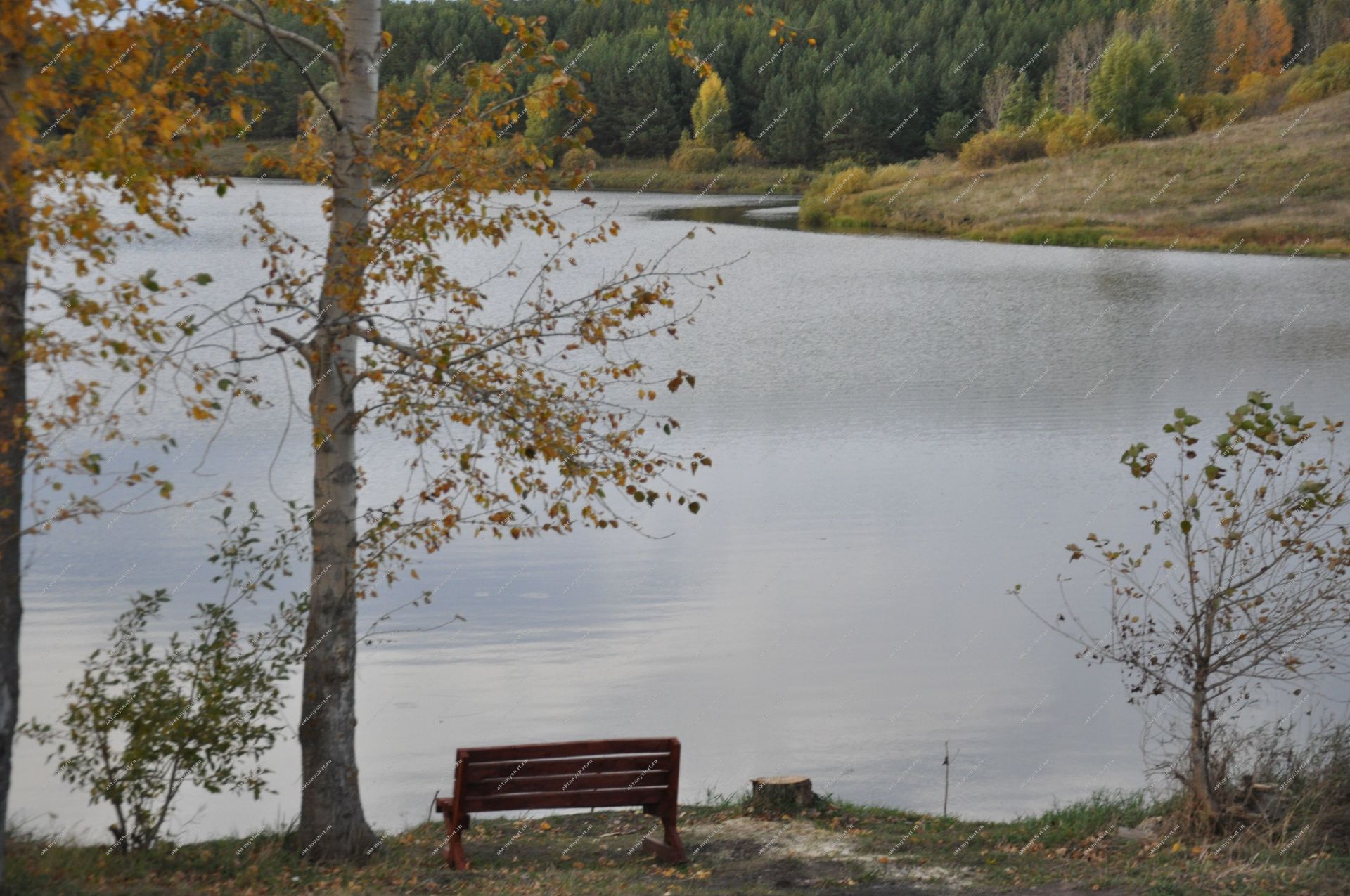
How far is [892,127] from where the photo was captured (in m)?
87.2

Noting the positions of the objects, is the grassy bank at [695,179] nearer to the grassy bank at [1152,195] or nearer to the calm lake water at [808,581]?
the grassy bank at [1152,195]

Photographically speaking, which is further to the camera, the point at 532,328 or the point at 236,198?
the point at 236,198

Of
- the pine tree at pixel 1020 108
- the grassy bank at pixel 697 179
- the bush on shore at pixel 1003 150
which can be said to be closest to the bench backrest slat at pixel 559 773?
the bush on shore at pixel 1003 150

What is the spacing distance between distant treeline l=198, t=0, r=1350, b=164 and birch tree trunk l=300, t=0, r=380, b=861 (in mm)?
71180

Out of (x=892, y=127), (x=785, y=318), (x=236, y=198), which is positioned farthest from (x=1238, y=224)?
(x=236, y=198)

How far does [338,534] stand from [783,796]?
3418 millimetres

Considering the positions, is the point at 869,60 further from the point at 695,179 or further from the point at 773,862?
the point at 773,862

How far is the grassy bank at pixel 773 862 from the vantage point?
725 centimetres

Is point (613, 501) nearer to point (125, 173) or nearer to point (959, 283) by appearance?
point (125, 173)

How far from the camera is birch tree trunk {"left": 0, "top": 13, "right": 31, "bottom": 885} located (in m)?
5.99

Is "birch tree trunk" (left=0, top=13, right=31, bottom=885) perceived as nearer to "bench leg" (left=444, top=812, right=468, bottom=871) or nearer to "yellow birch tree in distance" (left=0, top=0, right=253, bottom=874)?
"yellow birch tree in distance" (left=0, top=0, right=253, bottom=874)

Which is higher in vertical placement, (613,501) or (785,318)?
(785,318)

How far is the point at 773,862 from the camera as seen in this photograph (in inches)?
322

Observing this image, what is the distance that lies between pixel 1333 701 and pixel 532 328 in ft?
24.0
